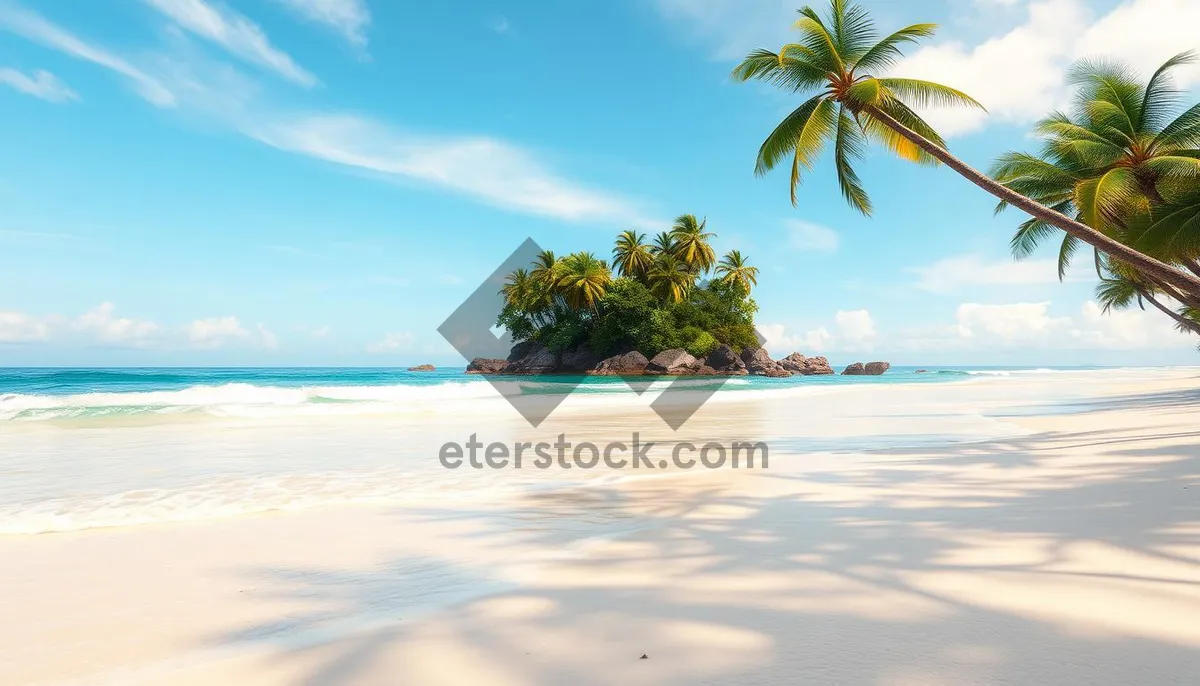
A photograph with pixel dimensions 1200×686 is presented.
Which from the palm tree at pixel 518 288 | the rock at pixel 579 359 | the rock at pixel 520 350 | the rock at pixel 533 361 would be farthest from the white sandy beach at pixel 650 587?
the rock at pixel 520 350

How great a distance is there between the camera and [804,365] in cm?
6806

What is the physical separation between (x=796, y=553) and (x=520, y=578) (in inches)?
69.2

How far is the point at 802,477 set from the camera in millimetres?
6648

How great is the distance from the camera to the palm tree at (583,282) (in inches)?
2151

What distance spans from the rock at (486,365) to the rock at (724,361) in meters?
25.5

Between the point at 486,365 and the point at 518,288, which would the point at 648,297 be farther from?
the point at 486,365

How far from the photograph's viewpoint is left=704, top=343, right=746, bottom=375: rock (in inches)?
2144

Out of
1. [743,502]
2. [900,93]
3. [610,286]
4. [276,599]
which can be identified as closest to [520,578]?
[276,599]

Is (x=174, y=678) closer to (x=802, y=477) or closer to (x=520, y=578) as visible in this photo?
(x=520, y=578)

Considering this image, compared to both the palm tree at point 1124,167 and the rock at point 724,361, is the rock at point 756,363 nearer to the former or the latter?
the rock at point 724,361

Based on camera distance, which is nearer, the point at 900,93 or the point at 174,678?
the point at 174,678

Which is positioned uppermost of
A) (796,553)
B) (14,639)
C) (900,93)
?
(900,93)

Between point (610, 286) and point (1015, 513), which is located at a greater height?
point (610, 286)

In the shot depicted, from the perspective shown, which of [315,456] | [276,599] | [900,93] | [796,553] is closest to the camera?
[276,599]
